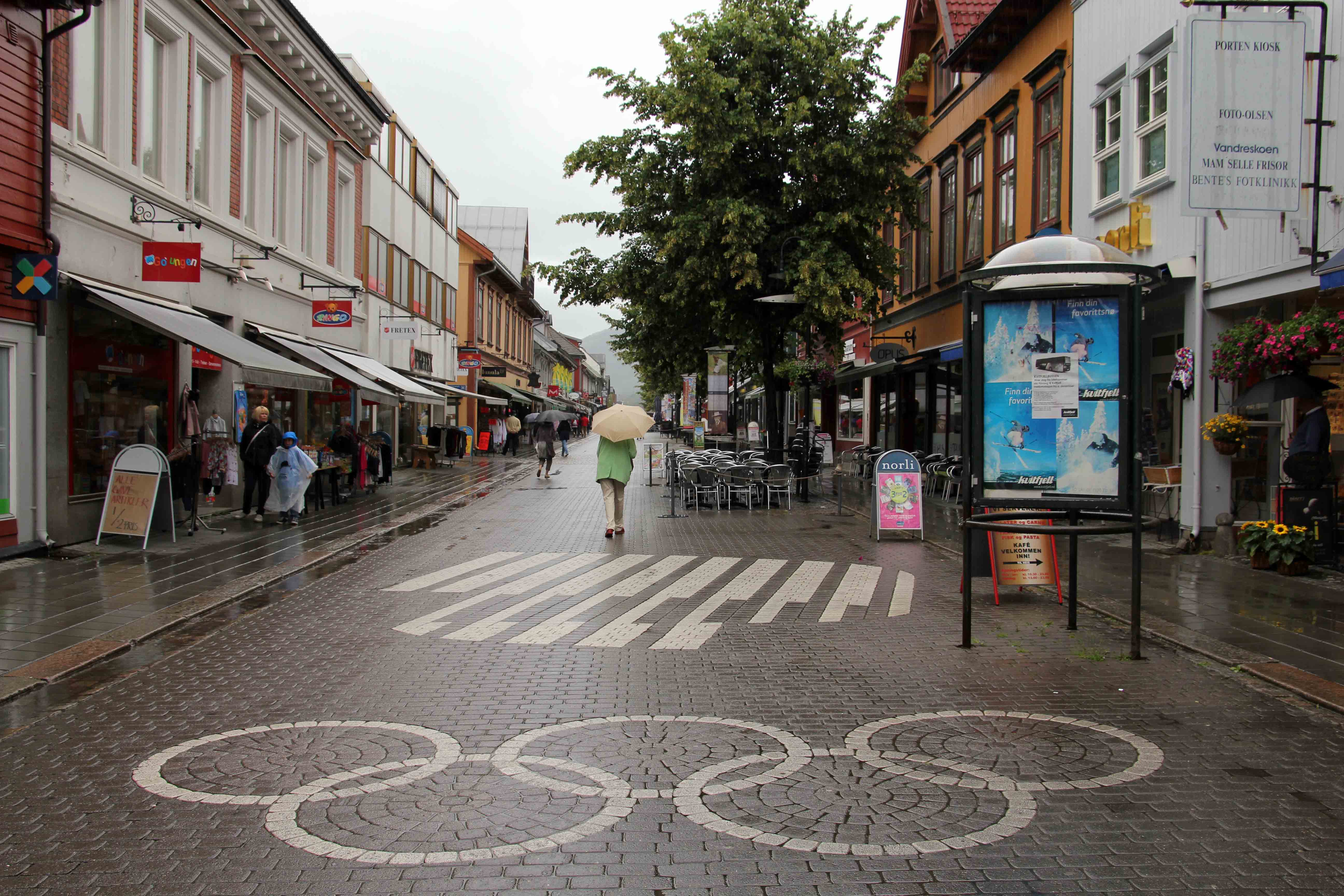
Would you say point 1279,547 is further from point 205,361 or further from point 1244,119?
point 205,361

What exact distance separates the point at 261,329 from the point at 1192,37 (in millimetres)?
13933

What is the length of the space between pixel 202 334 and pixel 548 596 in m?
6.30

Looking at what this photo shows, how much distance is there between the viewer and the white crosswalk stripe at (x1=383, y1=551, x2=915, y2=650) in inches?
305

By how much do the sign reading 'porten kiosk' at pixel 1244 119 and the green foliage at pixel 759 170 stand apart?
9.06 meters

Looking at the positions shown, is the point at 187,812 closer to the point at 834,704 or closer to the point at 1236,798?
the point at 834,704

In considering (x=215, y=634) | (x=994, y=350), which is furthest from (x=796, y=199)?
(x=215, y=634)

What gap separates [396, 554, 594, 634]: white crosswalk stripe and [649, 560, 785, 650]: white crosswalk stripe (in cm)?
181

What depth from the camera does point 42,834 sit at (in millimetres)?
3828

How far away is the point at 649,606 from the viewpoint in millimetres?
8852

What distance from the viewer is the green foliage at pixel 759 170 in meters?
19.3

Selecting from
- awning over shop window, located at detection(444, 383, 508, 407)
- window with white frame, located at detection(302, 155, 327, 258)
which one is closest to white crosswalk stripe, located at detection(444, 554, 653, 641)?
window with white frame, located at detection(302, 155, 327, 258)

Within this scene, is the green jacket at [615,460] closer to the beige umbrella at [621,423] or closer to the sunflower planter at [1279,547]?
the beige umbrella at [621,423]

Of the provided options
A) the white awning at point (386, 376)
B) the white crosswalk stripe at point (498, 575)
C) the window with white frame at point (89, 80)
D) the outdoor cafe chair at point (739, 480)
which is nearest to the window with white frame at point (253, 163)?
the white awning at point (386, 376)

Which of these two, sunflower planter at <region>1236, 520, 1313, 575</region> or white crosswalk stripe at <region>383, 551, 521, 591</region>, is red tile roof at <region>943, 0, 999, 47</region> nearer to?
sunflower planter at <region>1236, 520, 1313, 575</region>
